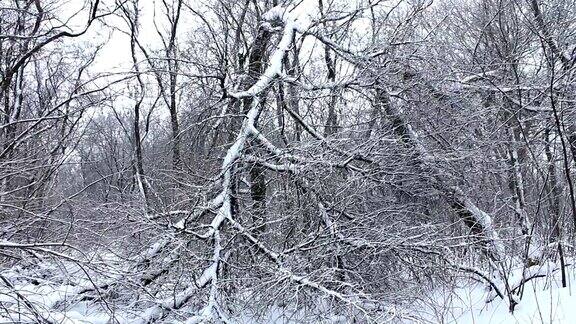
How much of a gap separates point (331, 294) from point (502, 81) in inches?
179

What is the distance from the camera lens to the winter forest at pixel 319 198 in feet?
16.1

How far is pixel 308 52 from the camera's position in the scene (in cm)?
819

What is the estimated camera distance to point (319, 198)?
622cm

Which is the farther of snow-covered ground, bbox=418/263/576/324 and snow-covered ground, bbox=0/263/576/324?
snow-covered ground, bbox=418/263/576/324

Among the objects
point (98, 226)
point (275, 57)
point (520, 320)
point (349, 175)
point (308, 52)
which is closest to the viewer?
point (520, 320)

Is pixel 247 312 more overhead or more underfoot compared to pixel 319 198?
more underfoot

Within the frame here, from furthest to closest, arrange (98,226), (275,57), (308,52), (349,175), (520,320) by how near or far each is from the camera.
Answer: (308,52) < (275,57) < (349,175) < (98,226) < (520,320)

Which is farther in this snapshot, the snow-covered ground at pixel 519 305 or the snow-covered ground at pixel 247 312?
the snow-covered ground at pixel 519 305

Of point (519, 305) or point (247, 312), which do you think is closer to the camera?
point (519, 305)

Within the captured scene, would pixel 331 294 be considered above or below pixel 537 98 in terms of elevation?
below

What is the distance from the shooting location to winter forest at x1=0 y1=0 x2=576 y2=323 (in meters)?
4.91

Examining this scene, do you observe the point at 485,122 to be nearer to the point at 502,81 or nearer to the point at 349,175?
the point at 502,81

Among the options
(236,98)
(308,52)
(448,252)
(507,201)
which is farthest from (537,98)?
(236,98)

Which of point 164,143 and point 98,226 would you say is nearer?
point 98,226
